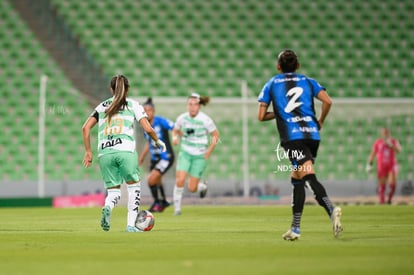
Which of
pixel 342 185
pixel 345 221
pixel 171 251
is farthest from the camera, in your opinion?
pixel 342 185

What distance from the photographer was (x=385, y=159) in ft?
75.4

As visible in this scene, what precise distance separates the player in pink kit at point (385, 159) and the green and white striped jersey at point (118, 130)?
40.8ft

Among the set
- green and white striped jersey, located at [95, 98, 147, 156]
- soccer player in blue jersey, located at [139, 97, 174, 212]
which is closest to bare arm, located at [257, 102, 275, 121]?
green and white striped jersey, located at [95, 98, 147, 156]

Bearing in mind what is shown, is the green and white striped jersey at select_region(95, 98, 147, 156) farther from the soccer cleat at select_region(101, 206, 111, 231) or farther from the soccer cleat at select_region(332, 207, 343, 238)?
the soccer cleat at select_region(332, 207, 343, 238)

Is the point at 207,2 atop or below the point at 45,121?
atop

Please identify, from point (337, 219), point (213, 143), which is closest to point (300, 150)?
point (337, 219)

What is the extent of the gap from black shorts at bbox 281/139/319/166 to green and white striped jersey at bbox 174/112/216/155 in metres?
7.41

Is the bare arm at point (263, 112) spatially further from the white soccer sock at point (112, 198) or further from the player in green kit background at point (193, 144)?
the player in green kit background at point (193, 144)

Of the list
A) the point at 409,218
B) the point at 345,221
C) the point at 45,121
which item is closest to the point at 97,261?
the point at 345,221

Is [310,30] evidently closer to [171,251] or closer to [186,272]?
[171,251]

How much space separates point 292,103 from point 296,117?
17 cm

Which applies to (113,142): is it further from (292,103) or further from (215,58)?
Result: (215,58)

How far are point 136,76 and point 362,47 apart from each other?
7.32 metres

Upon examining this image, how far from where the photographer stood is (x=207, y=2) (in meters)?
28.4
